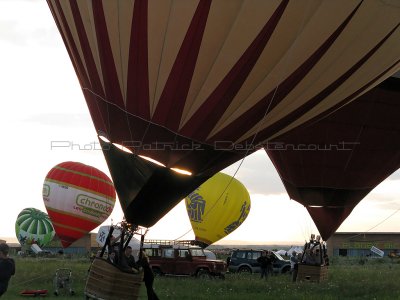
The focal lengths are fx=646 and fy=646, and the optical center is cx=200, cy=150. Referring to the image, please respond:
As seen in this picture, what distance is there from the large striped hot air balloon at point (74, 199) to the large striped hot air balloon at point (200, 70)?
62.6 ft

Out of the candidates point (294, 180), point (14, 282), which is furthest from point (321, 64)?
point (294, 180)

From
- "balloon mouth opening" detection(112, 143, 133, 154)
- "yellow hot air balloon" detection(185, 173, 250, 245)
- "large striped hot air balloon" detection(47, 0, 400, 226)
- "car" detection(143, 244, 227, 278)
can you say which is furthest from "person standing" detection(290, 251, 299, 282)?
"balloon mouth opening" detection(112, 143, 133, 154)

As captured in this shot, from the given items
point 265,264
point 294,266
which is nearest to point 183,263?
point 265,264

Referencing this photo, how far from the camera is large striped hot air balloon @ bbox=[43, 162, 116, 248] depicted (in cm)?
3016

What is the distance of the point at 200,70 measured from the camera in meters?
10.2

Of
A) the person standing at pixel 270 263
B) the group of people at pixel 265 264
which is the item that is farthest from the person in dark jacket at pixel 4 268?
the person standing at pixel 270 263

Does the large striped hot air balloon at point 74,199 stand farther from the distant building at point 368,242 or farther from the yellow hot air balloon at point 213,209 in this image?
the distant building at point 368,242

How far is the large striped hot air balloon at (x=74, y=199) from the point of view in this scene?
3016 centimetres

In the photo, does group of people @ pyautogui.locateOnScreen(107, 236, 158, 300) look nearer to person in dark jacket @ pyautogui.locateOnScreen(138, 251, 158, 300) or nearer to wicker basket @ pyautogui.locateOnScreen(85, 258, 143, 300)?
person in dark jacket @ pyautogui.locateOnScreen(138, 251, 158, 300)

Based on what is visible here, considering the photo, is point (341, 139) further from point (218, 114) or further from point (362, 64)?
point (218, 114)

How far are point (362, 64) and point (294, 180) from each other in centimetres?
1300

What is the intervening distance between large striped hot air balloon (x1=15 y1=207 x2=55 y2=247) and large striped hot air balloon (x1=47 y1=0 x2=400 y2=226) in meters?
47.2

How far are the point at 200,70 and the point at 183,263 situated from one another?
640 inches

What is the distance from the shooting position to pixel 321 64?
36.0ft
